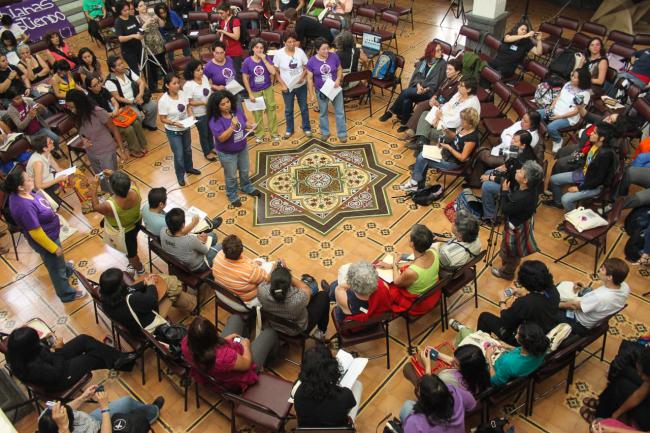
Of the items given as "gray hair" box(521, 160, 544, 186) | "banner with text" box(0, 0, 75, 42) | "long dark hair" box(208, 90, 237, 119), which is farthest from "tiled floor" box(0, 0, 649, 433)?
"banner with text" box(0, 0, 75, 42)

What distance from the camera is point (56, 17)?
11.2 meters

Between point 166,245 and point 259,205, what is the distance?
205 centimetres

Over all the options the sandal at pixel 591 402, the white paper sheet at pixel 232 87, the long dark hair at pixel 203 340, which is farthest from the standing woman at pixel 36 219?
the sandal at pixel 591 402

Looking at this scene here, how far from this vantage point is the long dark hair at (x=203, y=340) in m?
3.29

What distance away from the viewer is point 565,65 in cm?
753

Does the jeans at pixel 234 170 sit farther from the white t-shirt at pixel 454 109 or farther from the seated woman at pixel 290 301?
the white t-shirt at pixel 454 109

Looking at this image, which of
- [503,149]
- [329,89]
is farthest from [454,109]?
[329,89]

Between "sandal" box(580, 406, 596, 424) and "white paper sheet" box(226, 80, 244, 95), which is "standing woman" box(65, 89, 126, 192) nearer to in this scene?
"white paper sheet" box(226, 80, 244, 95)

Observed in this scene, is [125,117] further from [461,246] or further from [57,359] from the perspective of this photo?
[461,246]

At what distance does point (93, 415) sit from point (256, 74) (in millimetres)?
4966

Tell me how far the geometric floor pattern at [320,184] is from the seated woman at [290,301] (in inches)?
72.0

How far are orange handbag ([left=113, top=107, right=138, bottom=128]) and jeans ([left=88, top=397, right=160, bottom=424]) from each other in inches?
175

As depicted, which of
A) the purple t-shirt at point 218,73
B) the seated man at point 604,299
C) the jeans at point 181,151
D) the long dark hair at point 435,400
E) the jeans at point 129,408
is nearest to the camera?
the long dark hair at point 435,400

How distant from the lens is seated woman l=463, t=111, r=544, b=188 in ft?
18.3
